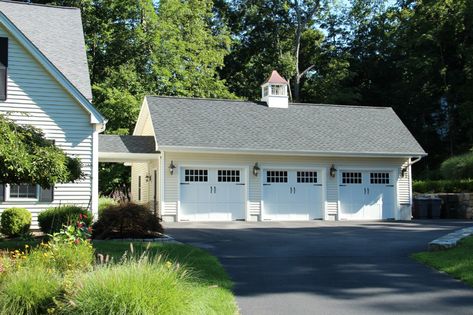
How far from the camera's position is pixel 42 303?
273 inches

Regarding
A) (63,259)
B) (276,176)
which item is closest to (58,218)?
(63,259)

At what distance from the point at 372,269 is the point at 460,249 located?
2421mm

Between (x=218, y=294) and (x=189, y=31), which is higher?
(x=189, y=31)

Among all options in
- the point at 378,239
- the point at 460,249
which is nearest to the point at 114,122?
the point at 378,239

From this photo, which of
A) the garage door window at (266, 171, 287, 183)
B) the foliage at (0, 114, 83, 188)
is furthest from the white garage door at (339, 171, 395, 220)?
the foliage at (0, 114, 83, 188)

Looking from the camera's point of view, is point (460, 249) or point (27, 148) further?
point (460, 249)

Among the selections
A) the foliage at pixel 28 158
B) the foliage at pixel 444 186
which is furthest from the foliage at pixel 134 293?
the foliage at pixel 444 186

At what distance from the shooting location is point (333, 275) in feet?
32.2

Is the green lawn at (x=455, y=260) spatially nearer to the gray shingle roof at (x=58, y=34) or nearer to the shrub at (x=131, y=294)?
the shrub at (x=131, y=294)

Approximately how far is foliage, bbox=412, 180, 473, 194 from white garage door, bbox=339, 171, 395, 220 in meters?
3.81

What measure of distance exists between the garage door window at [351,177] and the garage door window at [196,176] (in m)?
6.10

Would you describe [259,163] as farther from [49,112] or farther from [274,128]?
[49,112]

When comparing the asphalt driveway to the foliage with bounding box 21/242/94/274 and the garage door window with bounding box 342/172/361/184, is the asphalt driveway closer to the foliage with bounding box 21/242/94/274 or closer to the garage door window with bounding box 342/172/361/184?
the foliage with bounding box 21/242/94/274

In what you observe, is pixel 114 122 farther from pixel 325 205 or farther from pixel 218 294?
pixel 218 294
